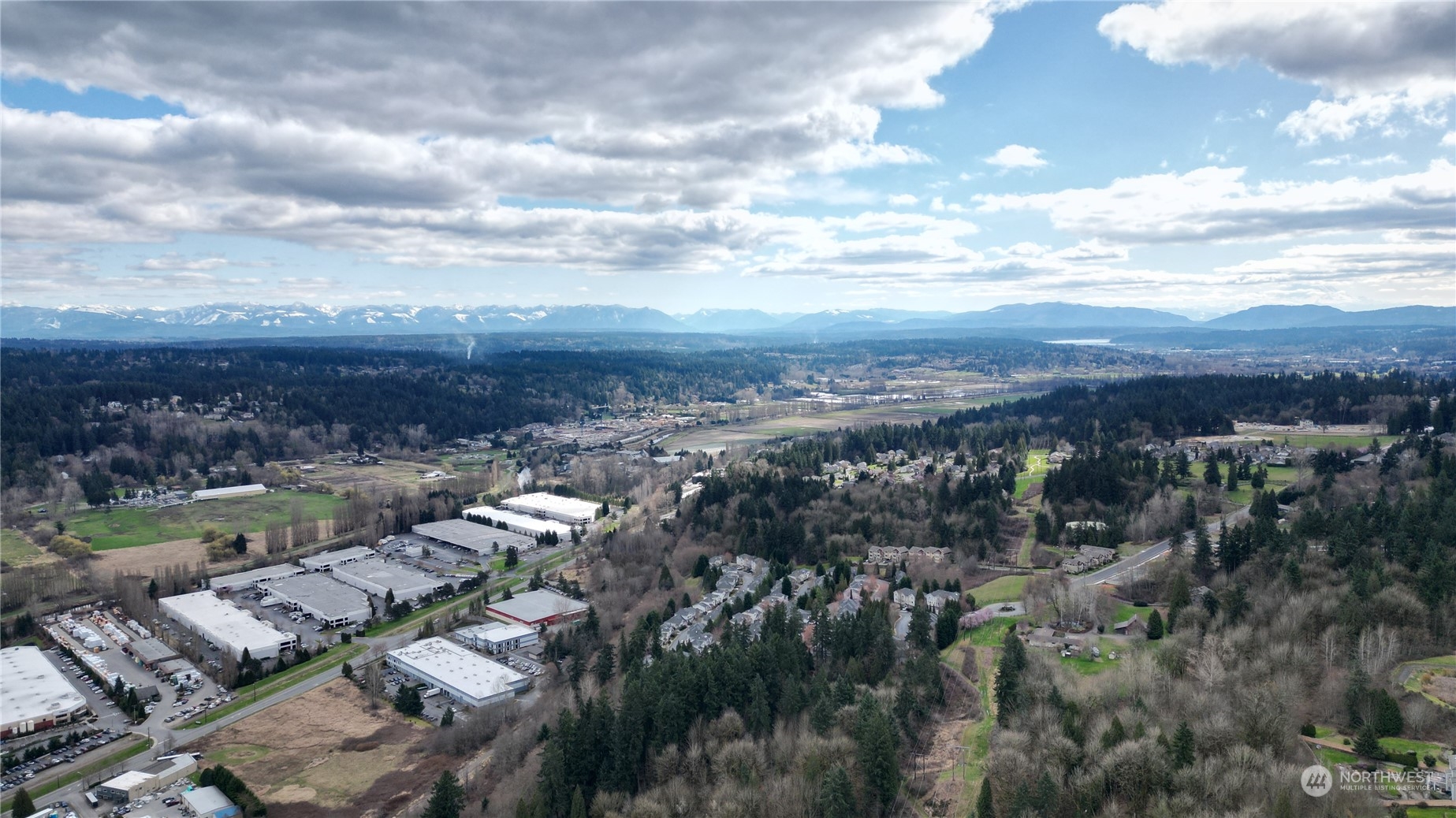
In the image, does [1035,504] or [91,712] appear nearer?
[91,712]

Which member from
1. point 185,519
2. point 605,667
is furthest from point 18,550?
point 605,667

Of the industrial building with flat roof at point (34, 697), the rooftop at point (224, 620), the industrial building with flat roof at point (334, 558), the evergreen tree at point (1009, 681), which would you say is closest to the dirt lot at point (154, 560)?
the industrial building with flat roof at point (334, 558)

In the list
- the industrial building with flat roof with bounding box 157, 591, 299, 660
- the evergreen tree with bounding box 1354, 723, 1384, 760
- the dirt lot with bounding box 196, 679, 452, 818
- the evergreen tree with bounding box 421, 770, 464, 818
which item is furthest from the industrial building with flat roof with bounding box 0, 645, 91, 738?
the evergreen tree with bounding box 1354, 723, 1384, 760

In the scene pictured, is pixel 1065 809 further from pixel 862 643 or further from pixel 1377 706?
pixel 862 643

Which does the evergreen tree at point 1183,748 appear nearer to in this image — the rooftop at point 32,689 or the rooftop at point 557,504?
the rooftop at point 32,689

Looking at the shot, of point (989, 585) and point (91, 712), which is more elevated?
point (989, 585)

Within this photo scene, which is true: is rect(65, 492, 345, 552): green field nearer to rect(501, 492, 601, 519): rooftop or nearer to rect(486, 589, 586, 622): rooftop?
rect(501, 492, 601, 519): rooftop

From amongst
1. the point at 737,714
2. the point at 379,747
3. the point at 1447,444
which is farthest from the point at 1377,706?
the point at 1447,444

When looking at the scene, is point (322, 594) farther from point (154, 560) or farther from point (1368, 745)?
point (1368, 745)
